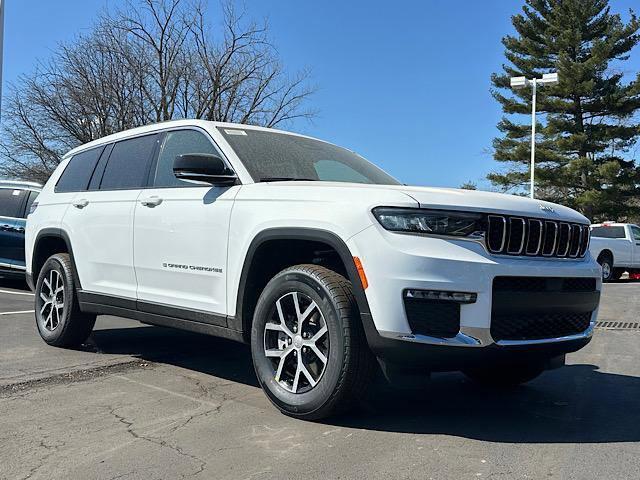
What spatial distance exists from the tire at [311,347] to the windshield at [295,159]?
3.10 feet

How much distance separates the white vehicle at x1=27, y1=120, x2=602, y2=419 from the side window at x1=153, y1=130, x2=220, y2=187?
0.05 feet

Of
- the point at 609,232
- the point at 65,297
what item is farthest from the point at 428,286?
the point at 609,232

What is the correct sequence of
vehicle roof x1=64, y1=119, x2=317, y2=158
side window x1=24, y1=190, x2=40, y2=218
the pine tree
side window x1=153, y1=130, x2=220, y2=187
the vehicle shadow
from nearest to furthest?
the vehicle shadow, side window x1=153, y1=130, x2=220, y2=187, vehicle roof x1=64, y1=119, x2=317, y2=158, side window x1=24, y1=190, x2=40, y2=218, the pine tree

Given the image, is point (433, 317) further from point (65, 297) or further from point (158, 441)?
point (65, 297)

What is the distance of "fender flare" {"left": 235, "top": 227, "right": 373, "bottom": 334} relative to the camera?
11.6 feet

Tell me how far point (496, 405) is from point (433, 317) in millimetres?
1341

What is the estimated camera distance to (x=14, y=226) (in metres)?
10.9

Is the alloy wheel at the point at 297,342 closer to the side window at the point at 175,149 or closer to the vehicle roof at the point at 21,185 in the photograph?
the side window at the point at 175,149

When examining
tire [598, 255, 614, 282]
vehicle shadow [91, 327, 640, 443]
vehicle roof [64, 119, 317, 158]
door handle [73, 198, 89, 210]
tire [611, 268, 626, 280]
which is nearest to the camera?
vehicle shadow [91, 327, 640, 443]

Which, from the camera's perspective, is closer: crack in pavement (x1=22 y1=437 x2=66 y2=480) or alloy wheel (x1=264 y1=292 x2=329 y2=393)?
crack in pavement (x1=22 y1=437 x2=66 y2=480)

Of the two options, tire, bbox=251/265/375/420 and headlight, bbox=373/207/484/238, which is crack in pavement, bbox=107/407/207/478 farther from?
headlight, bbox=373/207/484/238

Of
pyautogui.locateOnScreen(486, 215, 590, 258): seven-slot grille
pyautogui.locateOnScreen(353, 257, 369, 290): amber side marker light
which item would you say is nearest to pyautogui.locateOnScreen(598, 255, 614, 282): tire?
pyautogui.locateOnScreen(486, 215, 590, 258): seven-slot grille

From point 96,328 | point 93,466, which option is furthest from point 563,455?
point 96,328

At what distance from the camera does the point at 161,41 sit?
25047 mm
